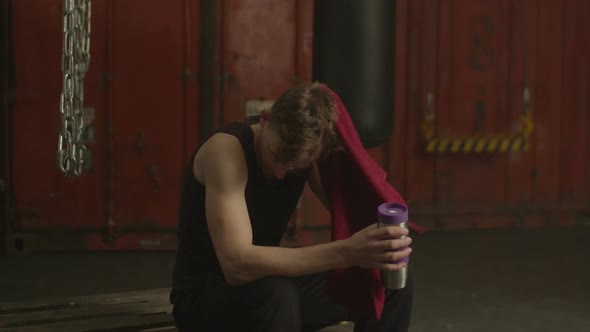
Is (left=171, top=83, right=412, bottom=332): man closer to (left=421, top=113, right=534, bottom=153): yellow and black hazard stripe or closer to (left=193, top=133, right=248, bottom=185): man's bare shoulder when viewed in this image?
(left=193, top=133, right=248, bottom=185): man's bare shoulder

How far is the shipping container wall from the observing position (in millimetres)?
4836

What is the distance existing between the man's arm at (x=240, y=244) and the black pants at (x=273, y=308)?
0.05 metres

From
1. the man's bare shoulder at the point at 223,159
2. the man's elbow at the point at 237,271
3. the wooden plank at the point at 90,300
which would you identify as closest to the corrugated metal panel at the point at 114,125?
the wooden plank at the point at 90,300

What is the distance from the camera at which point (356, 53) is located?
12.3 ft

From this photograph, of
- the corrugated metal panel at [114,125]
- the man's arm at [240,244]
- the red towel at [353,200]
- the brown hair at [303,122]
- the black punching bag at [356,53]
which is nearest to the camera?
the brown hair at [303,122]

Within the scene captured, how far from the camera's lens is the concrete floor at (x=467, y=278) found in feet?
12.4

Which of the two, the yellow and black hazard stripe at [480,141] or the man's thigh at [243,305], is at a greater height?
the yellow and black hazard stripe at [480,141]

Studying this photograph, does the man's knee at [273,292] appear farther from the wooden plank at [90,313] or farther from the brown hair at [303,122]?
the wooden plank at [90,313]

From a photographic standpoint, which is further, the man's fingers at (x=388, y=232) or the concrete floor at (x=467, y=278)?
the concrete floor at (x=467, y=278)

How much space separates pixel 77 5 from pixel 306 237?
3.09m

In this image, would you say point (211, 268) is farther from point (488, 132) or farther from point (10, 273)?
point (488, 132)

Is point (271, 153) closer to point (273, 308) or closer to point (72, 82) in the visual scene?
point (273, 308)

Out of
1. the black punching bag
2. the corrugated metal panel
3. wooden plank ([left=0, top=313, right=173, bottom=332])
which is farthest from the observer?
the corrugated metal panel

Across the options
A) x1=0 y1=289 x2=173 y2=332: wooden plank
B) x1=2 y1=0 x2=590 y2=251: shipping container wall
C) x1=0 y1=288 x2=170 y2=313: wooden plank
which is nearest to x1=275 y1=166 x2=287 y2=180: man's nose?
x1=0 y1=289 x2=173 y2=332: wooden plank
